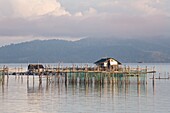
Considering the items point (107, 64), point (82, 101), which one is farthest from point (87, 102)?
point (107, 64)

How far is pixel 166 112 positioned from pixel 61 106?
531 inches

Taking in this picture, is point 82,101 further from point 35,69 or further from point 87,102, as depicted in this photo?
point 35,69

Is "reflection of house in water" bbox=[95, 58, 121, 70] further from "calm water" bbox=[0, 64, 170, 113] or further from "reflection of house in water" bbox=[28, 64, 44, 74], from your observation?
"calm water" bbox=[0, 64, 170, 113]

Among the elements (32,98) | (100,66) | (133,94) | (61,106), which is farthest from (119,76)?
(61,106)

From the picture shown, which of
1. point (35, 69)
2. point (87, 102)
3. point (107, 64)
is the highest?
point (107, 64)

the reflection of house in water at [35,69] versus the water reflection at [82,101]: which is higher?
the reflection of house in water at [35,69]

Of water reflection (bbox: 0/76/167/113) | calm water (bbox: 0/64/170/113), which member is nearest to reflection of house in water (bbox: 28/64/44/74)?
water reflection (bbox: 0/76/167/113)

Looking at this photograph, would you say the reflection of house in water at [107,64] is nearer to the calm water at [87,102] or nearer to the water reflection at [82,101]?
the water reflection at [82,101]

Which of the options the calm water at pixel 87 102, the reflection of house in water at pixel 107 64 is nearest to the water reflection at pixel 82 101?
the calm water at pixel 87 102

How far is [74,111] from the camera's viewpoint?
5538cm

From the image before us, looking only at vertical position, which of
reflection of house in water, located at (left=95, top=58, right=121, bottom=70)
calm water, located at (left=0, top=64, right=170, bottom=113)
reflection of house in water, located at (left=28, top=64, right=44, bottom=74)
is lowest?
calm water, located at (left=0, top=64, right=170, bottom=113)

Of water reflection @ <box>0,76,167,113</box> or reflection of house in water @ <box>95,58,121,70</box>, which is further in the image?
reflection of house in water @ <box>95,58,121,70</box>

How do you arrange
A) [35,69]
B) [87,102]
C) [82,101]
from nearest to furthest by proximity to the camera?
1. [87,102]
2. [82,101]
3. [35,69]

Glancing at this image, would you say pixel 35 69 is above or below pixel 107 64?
below
